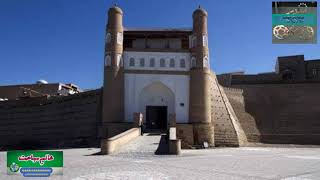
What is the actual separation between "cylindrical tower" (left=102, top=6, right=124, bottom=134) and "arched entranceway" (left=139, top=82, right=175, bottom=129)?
76.9 inches

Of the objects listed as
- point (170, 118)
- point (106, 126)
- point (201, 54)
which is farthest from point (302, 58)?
point (106, 126)

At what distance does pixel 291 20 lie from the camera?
17000 millimetres

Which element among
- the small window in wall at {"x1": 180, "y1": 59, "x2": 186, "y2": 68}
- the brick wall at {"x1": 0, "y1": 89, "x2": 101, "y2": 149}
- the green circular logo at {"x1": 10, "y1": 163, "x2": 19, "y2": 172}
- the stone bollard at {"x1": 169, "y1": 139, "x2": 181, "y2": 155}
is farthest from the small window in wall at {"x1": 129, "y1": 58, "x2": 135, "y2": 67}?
the green circular logo at {"x1": 10, "y1": 163, "x2": 19, "y2": 172}

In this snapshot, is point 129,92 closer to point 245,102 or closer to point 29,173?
point 245,102

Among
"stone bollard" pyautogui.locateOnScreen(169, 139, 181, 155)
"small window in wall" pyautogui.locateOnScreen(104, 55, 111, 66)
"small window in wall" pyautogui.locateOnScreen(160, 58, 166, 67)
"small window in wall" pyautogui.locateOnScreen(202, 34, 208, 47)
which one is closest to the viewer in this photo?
"stone bollard" pyautogui.locateOnScreen(169, 139, 181, 155)

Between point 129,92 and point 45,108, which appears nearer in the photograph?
point 129,92

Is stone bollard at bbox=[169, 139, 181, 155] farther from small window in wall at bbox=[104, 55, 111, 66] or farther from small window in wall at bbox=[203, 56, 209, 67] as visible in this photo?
small window in wall at bbox=[104, 55, 111, 66]

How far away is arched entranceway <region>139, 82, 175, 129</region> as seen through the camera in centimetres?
2848

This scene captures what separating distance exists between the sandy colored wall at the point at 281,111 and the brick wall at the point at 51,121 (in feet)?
40.6

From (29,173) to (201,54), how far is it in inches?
924

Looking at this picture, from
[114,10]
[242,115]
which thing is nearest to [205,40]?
[114,10]

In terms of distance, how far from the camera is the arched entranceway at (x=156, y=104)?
2848cm

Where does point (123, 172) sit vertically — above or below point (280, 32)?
below

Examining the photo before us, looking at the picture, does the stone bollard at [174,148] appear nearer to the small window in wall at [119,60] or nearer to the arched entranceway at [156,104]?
the arched entranceway at [156,104]
